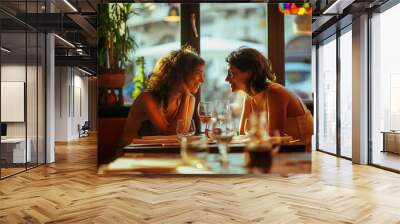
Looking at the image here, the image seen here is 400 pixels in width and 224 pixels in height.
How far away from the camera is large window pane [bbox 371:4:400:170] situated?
6730mm

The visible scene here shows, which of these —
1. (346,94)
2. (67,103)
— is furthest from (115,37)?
(67,103)

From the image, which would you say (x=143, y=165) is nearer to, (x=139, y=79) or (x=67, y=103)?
(x=139, y=79)

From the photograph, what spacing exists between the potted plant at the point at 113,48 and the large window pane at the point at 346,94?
16.7 feet

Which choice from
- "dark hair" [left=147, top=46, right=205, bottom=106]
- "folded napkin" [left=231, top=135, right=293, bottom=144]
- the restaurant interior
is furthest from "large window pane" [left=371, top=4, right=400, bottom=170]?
"folded napkin" [left=231, top=135, right=293, bottom=144]

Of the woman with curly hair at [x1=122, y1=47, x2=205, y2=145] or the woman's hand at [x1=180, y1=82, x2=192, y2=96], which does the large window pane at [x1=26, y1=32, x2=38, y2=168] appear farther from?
the woman's hand at [x1=180, y1=82, x2=192, y2=96]

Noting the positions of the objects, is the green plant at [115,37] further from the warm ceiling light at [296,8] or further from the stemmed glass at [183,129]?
the stemmed glass at [183,129]

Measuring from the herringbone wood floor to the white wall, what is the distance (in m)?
8.32

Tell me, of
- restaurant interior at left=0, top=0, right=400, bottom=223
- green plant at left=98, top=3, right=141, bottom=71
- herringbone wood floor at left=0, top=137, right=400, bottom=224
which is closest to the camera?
herringbone wood floor at left=0, top=137, right=400, bottom=224

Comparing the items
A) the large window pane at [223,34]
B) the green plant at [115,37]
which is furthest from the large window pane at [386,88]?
the green plant at [115,37]

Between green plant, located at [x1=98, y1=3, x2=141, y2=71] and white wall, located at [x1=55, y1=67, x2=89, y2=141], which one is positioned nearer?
green plant, located at [x1=98, y1=3, x2=141, y2=71]

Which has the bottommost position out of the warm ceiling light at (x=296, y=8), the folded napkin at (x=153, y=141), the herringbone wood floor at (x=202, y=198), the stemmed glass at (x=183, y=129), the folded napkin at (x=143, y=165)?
the herringbone wood floor at (x=202, y=198)

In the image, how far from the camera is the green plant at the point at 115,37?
4973 mm

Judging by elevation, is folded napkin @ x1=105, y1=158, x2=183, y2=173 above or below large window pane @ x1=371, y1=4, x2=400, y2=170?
below

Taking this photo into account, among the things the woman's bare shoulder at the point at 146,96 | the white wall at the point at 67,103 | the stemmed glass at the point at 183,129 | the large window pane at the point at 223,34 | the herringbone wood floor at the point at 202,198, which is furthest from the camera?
the white wall at the point at 67,103
